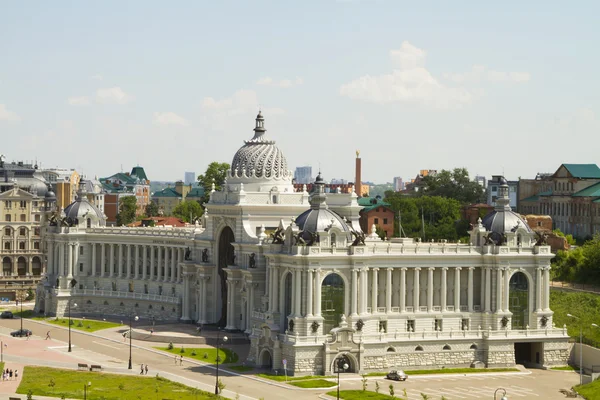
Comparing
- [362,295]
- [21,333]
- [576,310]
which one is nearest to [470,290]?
[362,295]

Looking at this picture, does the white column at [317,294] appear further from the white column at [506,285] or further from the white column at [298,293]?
the white column at [506,285]

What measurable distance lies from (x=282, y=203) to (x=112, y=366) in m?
27.6

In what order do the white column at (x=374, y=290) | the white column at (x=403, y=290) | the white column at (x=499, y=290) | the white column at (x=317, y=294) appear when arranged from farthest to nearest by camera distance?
the white column at (x=499, y=290) < the white column at (x=403, y=290) < the white column at (x=374, y=290) < the white column at (x=317, y=294)

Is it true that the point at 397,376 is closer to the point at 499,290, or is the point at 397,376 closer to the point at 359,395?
the point at 359,395

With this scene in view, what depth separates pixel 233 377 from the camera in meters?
113

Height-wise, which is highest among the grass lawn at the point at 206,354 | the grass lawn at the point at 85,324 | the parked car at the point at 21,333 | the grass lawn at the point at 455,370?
the grass lawn at the point at 85,324

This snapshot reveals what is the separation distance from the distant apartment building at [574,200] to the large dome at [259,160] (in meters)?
52.4

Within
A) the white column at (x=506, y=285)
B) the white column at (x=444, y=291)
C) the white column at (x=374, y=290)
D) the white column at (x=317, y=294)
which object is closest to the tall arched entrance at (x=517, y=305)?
the white column at (x=506, y=285)

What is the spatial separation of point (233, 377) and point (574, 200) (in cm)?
8342

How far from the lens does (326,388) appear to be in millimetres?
108500

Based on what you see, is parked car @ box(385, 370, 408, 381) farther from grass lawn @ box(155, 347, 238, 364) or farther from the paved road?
grass lawn @ box(155, 347, 238, 364)

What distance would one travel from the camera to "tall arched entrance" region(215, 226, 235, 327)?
13888 centimetres

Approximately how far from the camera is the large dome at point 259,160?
13838 centimetres

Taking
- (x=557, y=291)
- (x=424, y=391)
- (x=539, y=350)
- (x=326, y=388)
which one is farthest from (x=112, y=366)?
(x=557, y=291)
